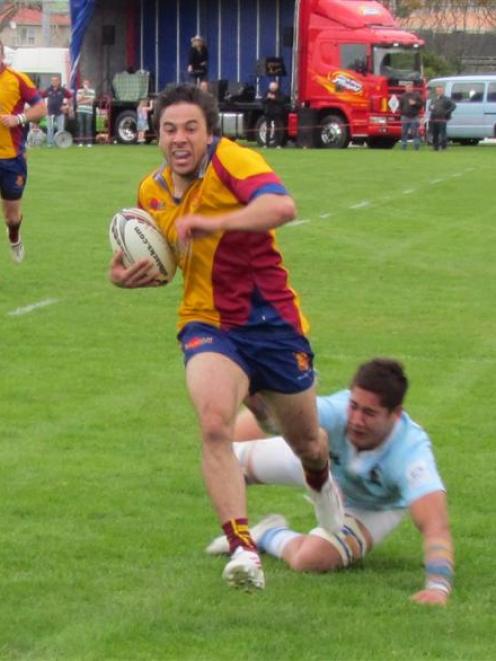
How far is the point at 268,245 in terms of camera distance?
628 centimetres

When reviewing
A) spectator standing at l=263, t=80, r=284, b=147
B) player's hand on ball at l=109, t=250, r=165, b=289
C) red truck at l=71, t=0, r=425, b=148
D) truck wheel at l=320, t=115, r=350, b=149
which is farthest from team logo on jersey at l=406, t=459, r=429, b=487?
truck wheel at l=320, t=115, r=350, b=149

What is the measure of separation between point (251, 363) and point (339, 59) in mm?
40292

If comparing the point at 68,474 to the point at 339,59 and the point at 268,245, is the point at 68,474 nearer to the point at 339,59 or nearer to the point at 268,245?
the point at 268,245

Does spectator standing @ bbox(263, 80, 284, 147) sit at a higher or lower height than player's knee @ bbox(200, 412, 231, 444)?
lower

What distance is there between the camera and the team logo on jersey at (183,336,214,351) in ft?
20.4

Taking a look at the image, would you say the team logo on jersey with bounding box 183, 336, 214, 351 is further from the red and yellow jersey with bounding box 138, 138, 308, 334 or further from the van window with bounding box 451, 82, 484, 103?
the van window with bounding box 451, 82, 484, 103

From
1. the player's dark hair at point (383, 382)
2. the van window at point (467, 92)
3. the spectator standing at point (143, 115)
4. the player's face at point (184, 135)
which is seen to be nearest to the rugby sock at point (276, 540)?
the player's dark hair at point (383, 382)

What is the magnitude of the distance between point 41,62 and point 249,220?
192 ft

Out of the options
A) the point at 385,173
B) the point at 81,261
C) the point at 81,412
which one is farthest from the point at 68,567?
the point at 385,173

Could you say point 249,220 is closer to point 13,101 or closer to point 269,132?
point 13,101

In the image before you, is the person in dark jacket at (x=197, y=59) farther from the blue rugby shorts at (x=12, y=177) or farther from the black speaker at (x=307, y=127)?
the blue rugby shorts at (x=12, y=177)

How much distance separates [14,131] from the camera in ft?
49.2

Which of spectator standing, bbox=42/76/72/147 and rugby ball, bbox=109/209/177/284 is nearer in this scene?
rugby ball, bbox=109/209/177/284

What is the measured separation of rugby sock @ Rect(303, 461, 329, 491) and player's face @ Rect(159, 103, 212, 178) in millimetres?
1250
